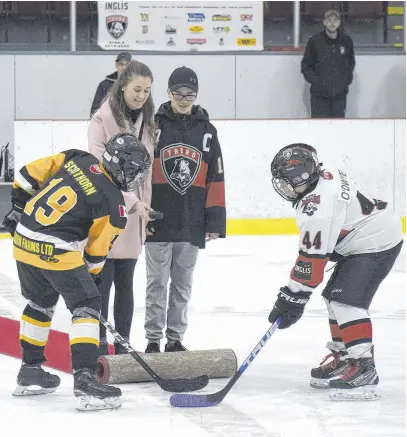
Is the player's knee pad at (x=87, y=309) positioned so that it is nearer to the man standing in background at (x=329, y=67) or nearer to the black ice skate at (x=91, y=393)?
the black ice skate at (x=91, y=393)

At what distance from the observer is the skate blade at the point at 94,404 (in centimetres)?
318

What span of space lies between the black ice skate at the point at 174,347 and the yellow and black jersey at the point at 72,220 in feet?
2.46

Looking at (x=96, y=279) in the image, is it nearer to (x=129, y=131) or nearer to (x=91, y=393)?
(x=91, y=393)

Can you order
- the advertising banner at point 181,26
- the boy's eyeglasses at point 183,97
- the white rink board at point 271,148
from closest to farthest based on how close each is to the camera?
the boy's eyeglasses at point 183,97 < the white rink board at point 271,148 < the advertising banner at point 181,26

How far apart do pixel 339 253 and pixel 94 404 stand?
0.96 meters

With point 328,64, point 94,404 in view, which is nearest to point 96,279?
point 94,404

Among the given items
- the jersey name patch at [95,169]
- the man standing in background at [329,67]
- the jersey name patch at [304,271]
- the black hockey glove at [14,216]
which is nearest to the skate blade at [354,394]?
the jersey name patch at [304,271]

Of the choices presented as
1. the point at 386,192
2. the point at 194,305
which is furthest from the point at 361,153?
the point at 194,305

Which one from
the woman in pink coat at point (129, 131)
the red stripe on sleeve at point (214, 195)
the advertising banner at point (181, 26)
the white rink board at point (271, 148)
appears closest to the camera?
the woman in pink coat at point (129, 131)

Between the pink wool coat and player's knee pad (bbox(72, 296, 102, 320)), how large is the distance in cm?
53

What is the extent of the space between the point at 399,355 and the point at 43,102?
227 inches

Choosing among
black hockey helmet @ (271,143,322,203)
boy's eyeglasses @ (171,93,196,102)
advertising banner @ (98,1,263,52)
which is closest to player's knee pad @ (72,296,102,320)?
black hockey helmet @ (271,143,322,203)

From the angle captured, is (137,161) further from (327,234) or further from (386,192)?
(386,192)

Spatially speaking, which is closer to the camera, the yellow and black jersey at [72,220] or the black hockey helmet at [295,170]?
the yellow and black jersey at [72,220]
